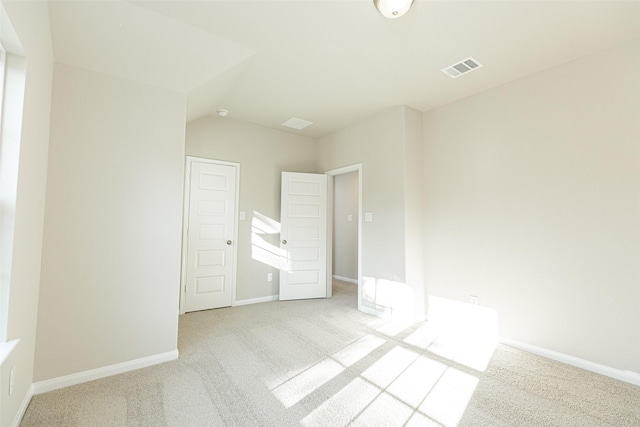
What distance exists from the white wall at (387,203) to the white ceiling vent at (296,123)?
779 mm

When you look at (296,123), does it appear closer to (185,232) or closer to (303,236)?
(303,236)

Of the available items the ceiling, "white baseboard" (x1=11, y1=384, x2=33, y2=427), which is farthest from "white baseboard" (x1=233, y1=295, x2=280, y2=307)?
the ceiling

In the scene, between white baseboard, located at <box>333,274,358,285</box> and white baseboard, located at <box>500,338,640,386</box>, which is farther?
white baseboard, located at <box>333,274,358,285</box>

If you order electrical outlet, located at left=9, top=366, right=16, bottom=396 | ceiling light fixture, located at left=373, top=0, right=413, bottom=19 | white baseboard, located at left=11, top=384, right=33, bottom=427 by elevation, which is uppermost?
ceiling light fixture, located at left=373, top=0, right=413, bottom=19

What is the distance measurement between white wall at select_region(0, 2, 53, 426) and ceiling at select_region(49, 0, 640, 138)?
0.30 m

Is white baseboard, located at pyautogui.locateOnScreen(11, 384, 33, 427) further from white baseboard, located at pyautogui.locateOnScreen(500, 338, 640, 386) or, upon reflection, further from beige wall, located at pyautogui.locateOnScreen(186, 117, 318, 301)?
Result: white baseboard, located at pyautogui.locateOnScreen(500, 338, 640, 386)

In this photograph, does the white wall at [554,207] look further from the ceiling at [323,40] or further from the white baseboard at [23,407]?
the white baseboard at [23,407]

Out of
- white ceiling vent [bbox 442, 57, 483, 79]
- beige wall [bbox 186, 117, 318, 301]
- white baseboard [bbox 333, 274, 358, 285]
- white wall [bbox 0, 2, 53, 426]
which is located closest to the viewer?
white wall [bbox 0, 2, 53, 426]

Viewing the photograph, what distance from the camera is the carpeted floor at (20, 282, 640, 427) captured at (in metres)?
1.76

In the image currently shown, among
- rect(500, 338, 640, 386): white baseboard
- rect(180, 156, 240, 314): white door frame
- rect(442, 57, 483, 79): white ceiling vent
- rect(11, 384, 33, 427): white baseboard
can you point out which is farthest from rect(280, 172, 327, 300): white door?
rect(11, 384, 33, 427): white baseboard

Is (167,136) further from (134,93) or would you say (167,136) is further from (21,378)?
(21,378)

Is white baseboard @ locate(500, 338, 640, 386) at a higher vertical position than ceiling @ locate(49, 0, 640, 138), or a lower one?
lower

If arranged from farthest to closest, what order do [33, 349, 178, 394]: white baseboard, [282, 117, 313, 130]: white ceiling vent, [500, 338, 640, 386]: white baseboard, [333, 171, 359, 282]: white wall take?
1. [333, 171, 359, 282]: white wall
2. [282, 117, 313, 130]: white ceiling vent
3. [500, 338, 640, 386]: white baseboard
4. [33, 349, 178, 394]: white baseboard

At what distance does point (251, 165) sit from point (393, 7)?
118 inches
